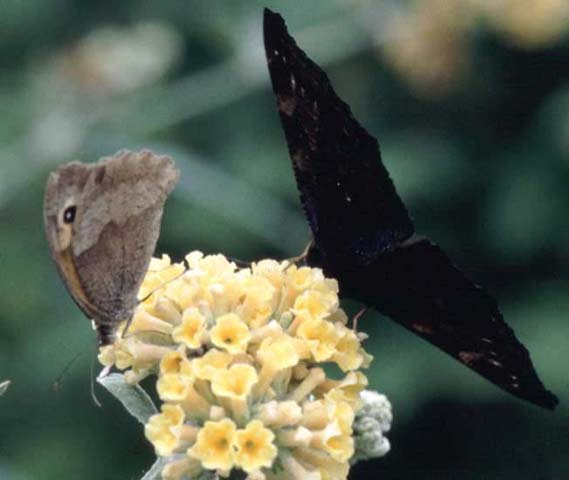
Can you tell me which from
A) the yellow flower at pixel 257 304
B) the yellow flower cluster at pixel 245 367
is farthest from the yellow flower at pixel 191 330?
the yellow flower at pixel 257 304

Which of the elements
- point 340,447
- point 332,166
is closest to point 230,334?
point 340,447

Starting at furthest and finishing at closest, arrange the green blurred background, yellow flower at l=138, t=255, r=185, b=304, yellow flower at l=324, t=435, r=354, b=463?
the green blurred background → yellow flower at l=138, t=255, r=185, b=304 → yellow flower at l=324, t=435, r=354, b=463

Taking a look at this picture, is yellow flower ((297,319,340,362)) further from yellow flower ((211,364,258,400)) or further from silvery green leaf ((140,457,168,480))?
silvery green leaf ((140,457,168,480))

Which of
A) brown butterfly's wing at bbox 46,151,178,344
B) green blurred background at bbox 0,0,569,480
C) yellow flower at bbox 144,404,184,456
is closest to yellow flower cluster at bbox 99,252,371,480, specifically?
yellow flower at bbox 144,404,184,456

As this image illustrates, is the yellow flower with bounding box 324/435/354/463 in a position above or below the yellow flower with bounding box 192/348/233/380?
below

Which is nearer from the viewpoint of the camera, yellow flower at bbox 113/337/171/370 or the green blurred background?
yellow flower at bbox 113/337/171/370

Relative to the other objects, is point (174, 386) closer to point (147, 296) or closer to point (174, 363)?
point (174, 363)

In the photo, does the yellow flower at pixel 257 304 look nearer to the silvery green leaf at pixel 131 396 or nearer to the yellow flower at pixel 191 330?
the yellow flower at pixel 191 330
